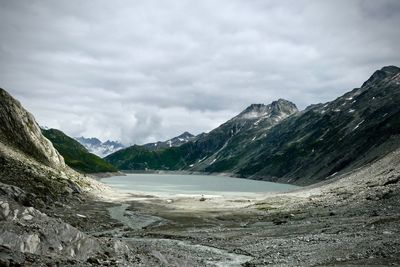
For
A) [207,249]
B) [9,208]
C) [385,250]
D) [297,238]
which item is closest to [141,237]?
[207,249]

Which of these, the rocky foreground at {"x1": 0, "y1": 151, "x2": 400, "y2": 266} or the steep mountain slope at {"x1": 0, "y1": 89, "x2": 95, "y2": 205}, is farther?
the steep mountain slope at {"x1": 0, "y1": 89, "x2": 95, "y2": 205}

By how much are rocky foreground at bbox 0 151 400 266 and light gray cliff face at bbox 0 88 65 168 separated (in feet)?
137

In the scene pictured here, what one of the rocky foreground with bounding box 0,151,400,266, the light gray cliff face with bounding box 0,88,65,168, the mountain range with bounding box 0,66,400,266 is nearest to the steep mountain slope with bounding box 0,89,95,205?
the light gray cliff face with bounding box 0,88,65,168

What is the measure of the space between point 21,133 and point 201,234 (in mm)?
99681

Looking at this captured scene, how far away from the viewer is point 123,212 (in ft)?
306

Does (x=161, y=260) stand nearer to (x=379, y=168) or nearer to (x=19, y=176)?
(x=19, y=176)

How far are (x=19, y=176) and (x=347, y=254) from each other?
258ft

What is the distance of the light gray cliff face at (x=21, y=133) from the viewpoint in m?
136

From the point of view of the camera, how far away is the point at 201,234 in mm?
63750

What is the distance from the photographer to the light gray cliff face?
445ft

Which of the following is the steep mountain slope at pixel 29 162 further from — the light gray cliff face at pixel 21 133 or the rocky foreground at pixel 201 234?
the rocky foreground at pixel 201 234

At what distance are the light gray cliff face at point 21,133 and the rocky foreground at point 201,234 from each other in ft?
137

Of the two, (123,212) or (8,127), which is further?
(8,127)

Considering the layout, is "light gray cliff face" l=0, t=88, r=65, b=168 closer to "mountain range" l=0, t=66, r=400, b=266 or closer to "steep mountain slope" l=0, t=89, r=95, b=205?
"steep mountain slope" l=0, t=89, r=95, b=205
